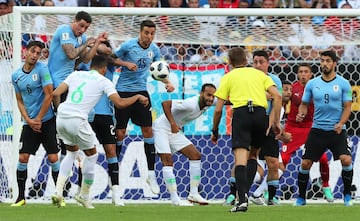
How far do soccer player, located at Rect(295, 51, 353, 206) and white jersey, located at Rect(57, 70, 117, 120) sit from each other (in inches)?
131

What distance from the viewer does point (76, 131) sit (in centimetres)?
1285

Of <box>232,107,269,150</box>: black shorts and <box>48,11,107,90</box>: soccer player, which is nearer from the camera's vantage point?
<box>232,107,269,150</box>: black shorts

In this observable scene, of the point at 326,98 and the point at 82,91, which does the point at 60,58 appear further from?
the point at 326,98

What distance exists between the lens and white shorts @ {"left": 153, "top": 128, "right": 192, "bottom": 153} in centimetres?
1526

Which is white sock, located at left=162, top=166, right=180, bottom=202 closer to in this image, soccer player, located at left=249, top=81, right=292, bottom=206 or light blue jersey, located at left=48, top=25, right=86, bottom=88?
soccer player, located at left=249, top=81, right=292, bottom=206

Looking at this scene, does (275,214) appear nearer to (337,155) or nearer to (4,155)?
(337,155)

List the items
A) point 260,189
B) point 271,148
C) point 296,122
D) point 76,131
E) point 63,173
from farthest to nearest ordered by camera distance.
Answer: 1. point 296,122
2. point 260,189
3. point 271,148
4. point 63,173
5. point 76,131

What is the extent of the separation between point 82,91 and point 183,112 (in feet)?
8.97

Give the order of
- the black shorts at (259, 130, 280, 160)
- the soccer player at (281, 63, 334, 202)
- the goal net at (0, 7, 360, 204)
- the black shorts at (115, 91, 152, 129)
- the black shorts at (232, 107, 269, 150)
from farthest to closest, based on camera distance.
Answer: the soccer player at (281, 63, 334, 202), the goal net at (0, 7, 360, 204), the black shorts at (115, 91, 152, 129), the black shorts at (259, 130, 280, 160), the black shorts at (232, 107, 269, 150)

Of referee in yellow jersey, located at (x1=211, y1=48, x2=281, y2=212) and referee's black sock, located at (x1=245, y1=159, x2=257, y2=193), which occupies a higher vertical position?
referee in yellow jersey, located at (x1=211, y1=48, x2=281, y2=212)

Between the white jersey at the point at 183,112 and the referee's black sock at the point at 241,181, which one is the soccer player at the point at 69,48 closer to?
the white jersey at the point at 183,112

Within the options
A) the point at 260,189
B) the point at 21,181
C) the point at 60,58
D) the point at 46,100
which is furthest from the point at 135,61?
the point at 260,189

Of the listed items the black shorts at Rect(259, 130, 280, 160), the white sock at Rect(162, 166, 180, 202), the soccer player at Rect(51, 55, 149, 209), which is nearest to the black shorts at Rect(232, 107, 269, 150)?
the soccer player at Rect(51, 55, 149, 209)

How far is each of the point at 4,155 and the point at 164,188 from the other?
259 centimetres
